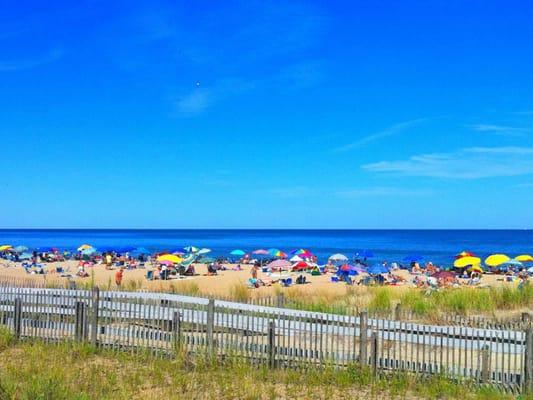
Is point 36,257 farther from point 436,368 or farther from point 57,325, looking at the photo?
point 436,368

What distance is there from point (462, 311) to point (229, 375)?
9.23 metres

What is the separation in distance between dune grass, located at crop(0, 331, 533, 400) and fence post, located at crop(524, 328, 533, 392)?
38 centimetres

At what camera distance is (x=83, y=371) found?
31.5 feet

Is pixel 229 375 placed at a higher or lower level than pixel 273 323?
lower

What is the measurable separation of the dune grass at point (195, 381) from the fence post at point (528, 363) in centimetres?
38

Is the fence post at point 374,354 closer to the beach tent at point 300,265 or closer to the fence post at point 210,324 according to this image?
the fence post at point 210,324

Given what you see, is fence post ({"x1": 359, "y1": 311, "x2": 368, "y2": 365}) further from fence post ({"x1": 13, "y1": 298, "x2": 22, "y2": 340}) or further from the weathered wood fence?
fence post ({"x1": 13, "y1": 298, "x2": 22, "y2": 340})

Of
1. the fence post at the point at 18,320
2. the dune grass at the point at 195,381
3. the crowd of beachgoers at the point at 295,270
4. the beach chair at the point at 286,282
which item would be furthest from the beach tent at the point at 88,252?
the dune grass at the point at 195,381

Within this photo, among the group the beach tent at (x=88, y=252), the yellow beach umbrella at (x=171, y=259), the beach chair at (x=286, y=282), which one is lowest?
the beach chair at (x=286, y=282)

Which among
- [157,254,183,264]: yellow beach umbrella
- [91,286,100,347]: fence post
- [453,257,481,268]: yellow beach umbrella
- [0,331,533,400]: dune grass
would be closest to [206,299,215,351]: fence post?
[0,331,533,400]: dune grass

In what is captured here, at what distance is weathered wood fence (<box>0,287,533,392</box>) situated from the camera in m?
9.39

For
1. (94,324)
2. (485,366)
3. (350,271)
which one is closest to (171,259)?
(350,271)

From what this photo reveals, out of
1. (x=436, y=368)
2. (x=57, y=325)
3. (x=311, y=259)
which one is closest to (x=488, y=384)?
(x=436, y=368)

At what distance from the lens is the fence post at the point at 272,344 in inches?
397
